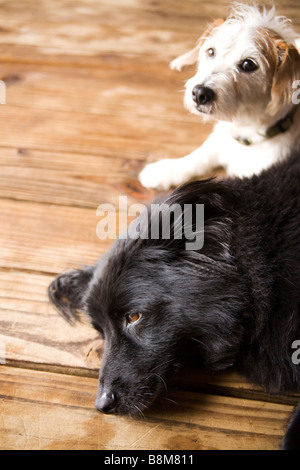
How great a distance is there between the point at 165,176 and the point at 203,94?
352mm

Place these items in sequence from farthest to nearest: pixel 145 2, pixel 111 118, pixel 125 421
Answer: pixel 145 2
pixel 111 118
pixel 125 421

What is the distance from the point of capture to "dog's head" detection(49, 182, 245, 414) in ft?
3.80

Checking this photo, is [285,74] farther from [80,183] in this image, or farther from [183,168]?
[80,183]

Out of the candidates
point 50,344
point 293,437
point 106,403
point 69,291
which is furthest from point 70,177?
point 293,437

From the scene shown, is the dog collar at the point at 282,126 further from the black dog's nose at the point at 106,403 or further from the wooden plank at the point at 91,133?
the black dog's nose at the point at 106,403

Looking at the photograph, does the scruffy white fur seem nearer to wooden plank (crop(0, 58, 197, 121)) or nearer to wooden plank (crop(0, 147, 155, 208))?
wooden plank (crop(0, 147, 155, 208))

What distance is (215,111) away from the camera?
1.58 m

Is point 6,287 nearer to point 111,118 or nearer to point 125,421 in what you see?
point 125,421

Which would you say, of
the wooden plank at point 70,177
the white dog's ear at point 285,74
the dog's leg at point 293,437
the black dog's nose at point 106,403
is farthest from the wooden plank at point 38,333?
the white dog's ear at point 285,74

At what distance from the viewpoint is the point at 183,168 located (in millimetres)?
1792

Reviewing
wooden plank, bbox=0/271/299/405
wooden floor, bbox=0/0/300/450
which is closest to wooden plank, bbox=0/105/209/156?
wooden floor, bbox=0/0/300/450

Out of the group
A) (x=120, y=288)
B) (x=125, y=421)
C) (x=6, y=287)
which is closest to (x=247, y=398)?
(x=125, y=421)

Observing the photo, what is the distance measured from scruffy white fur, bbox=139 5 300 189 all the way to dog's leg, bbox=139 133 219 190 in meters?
0.03
